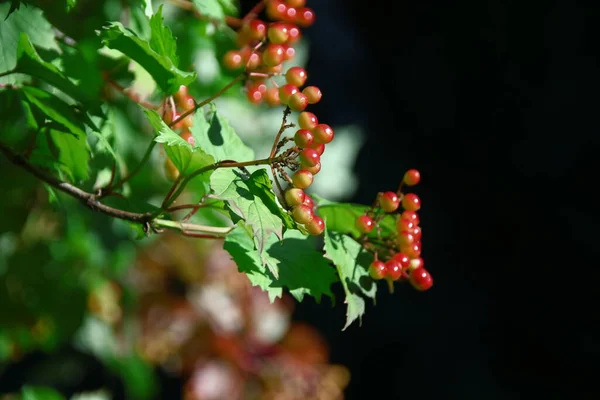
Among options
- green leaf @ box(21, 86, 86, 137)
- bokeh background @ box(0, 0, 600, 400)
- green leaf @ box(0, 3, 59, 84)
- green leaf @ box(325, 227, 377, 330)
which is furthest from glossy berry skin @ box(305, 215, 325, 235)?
bokeh background @ box(0, 0, 600, 400)

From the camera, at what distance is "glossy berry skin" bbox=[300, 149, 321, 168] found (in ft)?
2.23

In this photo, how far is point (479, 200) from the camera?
2707mm

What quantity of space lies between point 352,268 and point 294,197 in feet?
0.64

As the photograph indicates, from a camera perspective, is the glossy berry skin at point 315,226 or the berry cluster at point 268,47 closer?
the glossy berry skin at point 315,226

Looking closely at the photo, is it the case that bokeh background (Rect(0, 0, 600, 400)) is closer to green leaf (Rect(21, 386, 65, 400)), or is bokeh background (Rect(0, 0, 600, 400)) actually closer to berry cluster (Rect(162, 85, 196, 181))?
green leaf (Rect(21, 386, 65, 400))

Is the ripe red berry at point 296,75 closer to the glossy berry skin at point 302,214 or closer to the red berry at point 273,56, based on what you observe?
the red berry at point 273,56

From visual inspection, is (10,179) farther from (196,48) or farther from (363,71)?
(363,71)

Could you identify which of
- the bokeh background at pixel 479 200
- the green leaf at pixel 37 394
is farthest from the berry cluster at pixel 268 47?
the bokeh background at pixel 479 200

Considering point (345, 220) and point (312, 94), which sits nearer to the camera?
point (312, 94)

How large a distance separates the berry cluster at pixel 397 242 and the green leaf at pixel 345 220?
0.01 metres

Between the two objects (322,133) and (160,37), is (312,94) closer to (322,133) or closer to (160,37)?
(322,133)

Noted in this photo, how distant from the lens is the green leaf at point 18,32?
890mm

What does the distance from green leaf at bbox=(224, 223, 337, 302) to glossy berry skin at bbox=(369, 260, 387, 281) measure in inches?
2.1

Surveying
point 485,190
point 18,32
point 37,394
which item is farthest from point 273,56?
point 485,190
